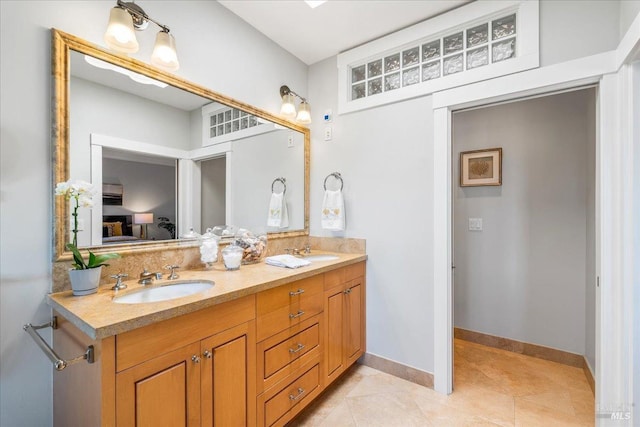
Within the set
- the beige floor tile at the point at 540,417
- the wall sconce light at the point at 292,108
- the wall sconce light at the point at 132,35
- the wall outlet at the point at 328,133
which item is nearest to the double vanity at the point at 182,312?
the wall sconce light at the point at 132,35

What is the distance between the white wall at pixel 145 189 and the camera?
149cm

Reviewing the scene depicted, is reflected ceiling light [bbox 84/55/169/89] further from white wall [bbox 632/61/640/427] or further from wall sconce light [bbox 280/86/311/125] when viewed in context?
white wall [bbox 632/61/640/427]

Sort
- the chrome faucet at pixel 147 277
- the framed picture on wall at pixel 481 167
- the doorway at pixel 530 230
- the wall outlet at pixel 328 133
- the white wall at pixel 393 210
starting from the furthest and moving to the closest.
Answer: the framed picture on wall at pixel 481 167 < the wall outlet at pixel 328 133 < the doorway at pixel 530 230 < the white wall at pixel 393 210 < the chrome faucet at pixel 147 277

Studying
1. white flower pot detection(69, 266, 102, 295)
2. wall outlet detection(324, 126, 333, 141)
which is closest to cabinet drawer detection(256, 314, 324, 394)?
white flower pot detection(69, 266, 102, 295)

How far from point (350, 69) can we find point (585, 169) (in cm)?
206

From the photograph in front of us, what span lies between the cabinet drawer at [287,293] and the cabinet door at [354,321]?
1.34 feet

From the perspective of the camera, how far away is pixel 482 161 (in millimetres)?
2738

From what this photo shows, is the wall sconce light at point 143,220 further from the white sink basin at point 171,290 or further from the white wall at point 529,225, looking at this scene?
the white wall at point 529,225

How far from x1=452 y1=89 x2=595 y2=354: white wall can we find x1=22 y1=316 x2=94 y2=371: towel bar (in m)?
2.90

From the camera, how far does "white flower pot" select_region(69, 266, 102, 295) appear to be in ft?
3.92

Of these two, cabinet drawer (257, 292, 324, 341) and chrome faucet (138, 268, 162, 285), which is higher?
chrome faucet (138, 268, 162, 285)

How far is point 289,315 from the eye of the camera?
5.28ft

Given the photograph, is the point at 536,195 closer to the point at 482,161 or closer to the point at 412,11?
the point at 482,161

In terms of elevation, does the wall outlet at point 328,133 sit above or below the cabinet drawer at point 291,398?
above
